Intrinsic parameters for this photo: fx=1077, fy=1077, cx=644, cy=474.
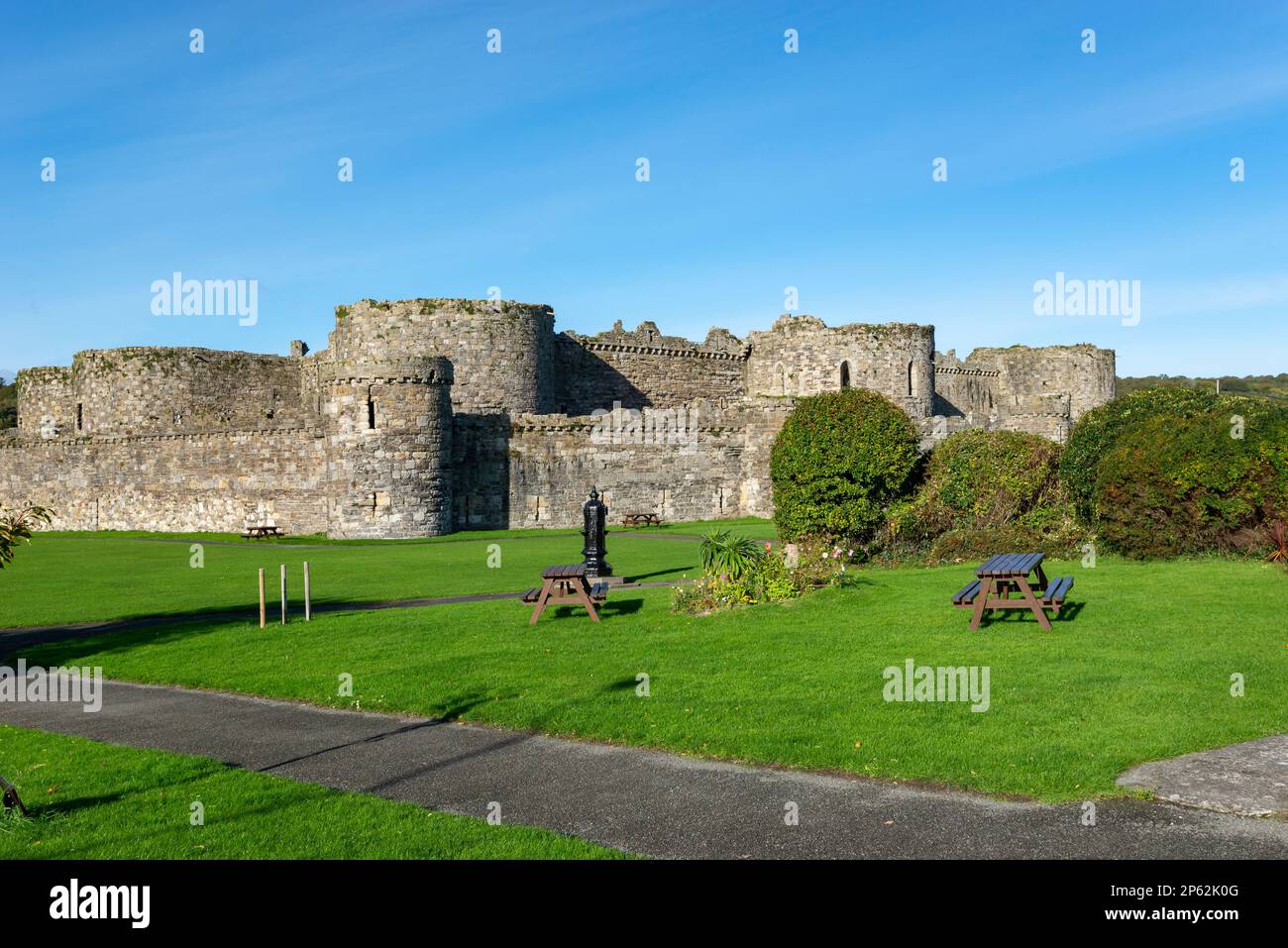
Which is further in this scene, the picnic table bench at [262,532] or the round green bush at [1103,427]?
the picnic table bench at [262,532]

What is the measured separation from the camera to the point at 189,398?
5266 centimetres

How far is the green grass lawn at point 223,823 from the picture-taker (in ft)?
22.8

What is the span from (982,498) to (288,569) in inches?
639

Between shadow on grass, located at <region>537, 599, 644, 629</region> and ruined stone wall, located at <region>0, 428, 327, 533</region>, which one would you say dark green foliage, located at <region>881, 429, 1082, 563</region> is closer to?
shadow on grass, located at <region>537, 599, 644, 629</region>

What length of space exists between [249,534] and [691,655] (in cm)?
3006

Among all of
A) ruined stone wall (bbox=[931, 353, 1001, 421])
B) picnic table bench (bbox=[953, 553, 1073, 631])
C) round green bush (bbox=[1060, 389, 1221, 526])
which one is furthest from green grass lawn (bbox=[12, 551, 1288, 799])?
ruined stone wall (bbox=[931, 353, 1001, 421])

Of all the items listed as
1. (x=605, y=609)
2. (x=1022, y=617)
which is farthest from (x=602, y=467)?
(x=1022, y=617)

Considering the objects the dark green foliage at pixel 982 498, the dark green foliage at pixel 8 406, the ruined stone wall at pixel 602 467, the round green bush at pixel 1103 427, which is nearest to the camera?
the round green bush at pixel 1103 427

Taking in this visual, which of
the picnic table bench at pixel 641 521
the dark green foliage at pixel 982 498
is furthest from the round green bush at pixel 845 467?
the picnic table bench at pixel 641 521

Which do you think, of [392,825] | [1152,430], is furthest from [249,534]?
[392,825]

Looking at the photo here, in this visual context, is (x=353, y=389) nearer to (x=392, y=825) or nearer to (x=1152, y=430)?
Answer: (x=1152, y=430)

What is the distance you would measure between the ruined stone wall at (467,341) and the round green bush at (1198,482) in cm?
2841

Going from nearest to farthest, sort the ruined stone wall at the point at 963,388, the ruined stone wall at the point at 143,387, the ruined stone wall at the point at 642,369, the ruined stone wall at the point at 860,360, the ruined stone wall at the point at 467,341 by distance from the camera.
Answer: the ruined stone wall at the point at 467,341 → the ruined stone wall at the point at 860,360 → the ruined stone wall at the point at 143,387 → the ruined stone wall at the point at 642,369 → the ruined stone wall at the point at 963,388

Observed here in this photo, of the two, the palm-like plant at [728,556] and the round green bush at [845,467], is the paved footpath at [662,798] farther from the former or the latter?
the round green bush at [845,467]
